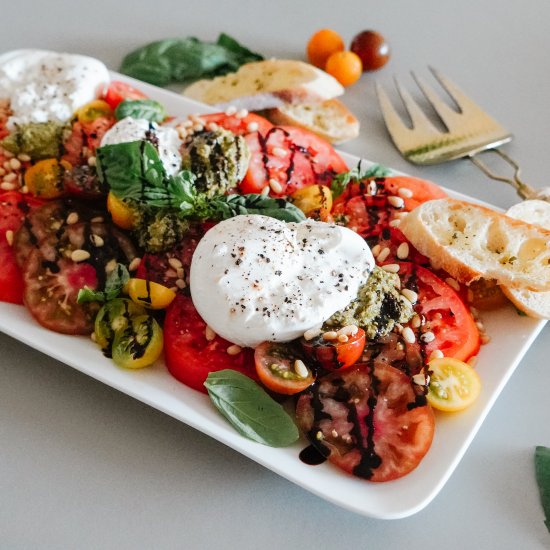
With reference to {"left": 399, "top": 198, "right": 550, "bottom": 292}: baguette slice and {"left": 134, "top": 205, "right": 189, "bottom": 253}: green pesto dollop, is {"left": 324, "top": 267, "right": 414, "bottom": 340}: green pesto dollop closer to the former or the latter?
{"left": 399, "top": 198, "right": 550, "bottom": 292}: baguette slice

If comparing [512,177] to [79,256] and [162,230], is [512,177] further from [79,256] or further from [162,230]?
[79,256]

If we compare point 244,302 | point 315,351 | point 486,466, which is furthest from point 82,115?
point 486,466

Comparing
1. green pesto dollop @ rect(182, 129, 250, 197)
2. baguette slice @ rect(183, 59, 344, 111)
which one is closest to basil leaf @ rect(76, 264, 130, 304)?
green pesto dollop @ rect(182, 129, 250, 197)

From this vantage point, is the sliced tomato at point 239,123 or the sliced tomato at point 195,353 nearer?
the sliced tomato at point 195,353

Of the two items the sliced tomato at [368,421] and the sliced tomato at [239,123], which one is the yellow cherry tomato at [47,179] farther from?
the sliced tomato at [368,421]

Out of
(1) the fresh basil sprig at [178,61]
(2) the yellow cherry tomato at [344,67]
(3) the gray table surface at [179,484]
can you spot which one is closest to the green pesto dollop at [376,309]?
(3) the gray table surface at [179,484]

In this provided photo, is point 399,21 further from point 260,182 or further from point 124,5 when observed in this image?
point 260,182
